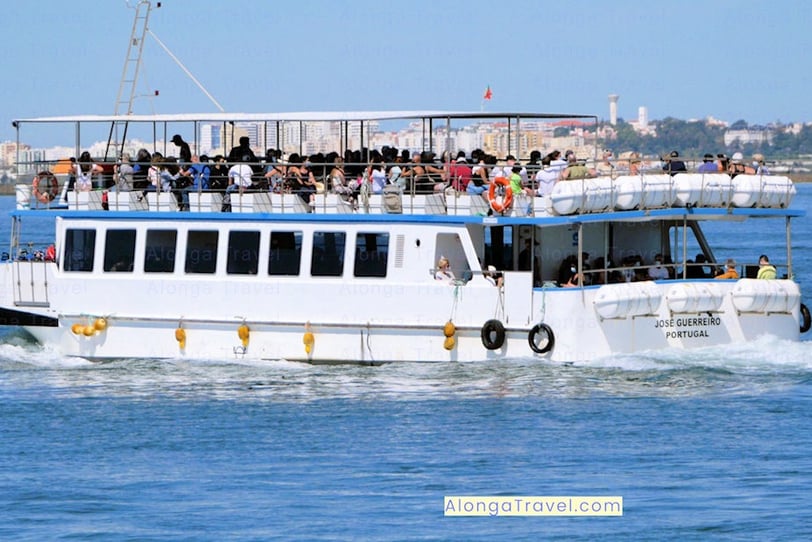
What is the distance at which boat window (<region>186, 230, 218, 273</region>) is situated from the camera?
29.1 meters

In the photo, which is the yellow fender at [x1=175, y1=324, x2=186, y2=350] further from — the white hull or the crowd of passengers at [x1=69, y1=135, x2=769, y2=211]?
the crowd of passengers at [x1=69, y1=135, x2=769, y2=211]

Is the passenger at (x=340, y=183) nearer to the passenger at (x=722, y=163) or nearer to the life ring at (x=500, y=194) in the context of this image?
the life ring at (x=500, y=194)

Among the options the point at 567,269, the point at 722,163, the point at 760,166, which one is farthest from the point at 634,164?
the point at 760,166

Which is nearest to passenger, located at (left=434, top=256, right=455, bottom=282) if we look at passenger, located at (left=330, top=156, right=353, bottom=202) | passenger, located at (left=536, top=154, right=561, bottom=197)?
passenger, located at (left=536, top=154, right=561, bottom=197)

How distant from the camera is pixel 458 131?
36.2m

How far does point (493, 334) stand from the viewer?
27.4m

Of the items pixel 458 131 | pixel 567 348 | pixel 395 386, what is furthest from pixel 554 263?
pixel 458 131

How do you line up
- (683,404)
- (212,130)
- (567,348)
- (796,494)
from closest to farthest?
(796,494), (683,404), (567,348), (212,130)

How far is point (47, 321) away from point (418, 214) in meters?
7.42

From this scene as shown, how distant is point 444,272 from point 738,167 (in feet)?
18.2

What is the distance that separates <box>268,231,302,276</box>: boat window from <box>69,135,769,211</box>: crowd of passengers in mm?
787

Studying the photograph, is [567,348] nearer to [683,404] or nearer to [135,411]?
[683,404]

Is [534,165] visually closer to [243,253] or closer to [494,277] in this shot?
→ [494,277]

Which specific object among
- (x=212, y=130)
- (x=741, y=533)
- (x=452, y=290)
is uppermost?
(x=212, y=130)
